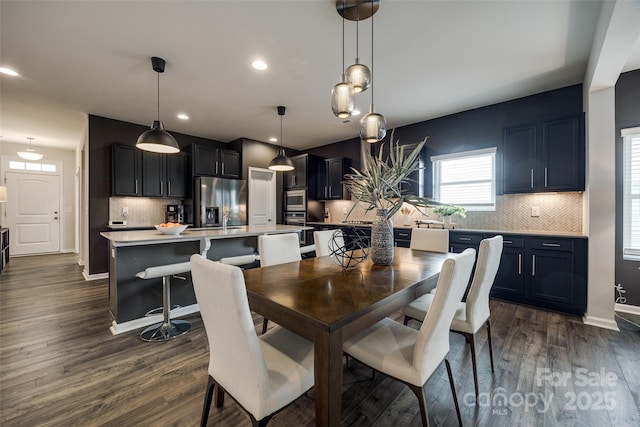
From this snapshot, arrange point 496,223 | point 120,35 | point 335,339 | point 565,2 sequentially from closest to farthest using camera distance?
1. point 335,339
2. point 565,2
3. point 120,35
4. point 496,223

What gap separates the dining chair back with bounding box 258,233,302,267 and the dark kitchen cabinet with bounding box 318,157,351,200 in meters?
3.19

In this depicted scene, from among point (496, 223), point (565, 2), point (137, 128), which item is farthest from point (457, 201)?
point (137, 128)

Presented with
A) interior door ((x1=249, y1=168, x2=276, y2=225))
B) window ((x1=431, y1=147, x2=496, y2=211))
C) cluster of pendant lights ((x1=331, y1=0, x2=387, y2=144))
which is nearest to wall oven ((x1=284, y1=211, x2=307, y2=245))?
interior door ((x1=249, y1=168, x2=276, y2=225))

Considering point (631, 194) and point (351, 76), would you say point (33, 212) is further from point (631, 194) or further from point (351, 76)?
point (631, 194)

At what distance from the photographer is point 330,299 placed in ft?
4.12

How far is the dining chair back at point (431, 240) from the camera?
2691mm

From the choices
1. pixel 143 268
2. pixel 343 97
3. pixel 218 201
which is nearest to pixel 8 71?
pixel 143 268

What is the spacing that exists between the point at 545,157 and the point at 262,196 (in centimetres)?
A: 490

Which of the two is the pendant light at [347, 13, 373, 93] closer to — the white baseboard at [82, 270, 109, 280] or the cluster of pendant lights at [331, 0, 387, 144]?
the cluster of pendant lights at [331, 0, 387, 144]

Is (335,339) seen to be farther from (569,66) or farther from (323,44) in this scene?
(569,66)

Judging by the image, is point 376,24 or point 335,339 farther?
point 376,24

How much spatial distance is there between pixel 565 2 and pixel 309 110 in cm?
293

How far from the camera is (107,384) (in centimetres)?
181

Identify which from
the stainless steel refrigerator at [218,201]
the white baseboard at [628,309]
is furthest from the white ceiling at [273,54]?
the white baseboard at [628,309]
